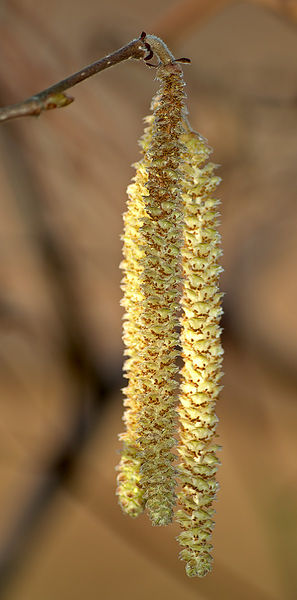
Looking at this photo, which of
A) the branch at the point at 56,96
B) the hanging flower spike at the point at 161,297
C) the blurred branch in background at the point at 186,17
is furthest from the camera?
the blurred branch in background at the point at 186,17

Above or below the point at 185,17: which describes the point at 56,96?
below

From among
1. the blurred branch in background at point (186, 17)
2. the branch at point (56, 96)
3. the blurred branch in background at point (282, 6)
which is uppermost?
the blurred branch in background at point (186, 17)

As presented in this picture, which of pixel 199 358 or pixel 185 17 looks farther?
pixel 185 17

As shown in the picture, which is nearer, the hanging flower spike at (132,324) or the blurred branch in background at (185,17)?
the hanging flower spike at (132,324)

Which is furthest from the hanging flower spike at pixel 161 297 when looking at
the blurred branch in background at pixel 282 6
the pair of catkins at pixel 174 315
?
the blurred branch in background at pixel 282 6

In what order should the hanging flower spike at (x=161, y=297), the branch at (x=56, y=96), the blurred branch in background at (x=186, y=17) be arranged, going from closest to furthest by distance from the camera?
the branch at (x=56, y=96) → the hanging flower spike at (x=161, y=297) → the blurred branch in background at (x=186, y=17)

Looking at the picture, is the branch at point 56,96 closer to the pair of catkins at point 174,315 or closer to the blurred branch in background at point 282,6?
the pair of catkins at point 174,315

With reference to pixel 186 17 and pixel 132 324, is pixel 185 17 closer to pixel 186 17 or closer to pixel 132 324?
pixel 186 17

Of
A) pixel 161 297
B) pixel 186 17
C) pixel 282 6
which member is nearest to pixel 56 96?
pixel 161 297
